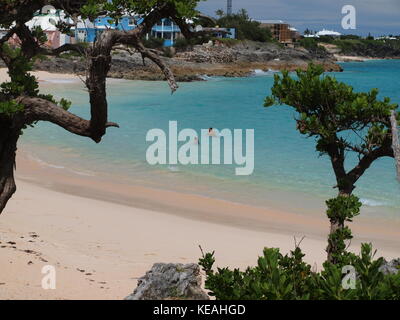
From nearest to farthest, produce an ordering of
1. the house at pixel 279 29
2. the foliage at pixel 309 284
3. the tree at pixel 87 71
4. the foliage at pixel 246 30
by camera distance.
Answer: the foliage at pixel 309 284 < the tree at pixel 87 71 < the foliage at pixel 246 30 < the house at pixel 279 29

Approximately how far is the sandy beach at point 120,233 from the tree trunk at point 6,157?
1.54 m

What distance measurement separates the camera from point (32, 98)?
26.7 ft

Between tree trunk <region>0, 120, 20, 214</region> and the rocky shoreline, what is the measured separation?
59.2 meters

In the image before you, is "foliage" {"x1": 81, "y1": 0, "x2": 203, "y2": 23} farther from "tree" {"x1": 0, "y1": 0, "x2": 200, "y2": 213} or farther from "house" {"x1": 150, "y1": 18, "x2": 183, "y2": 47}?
"house" {"x1": 150, "y1": 18, "x2": 183, "y2": 47}

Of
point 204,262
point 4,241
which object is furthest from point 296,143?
point 204,262

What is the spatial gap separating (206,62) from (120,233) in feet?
262

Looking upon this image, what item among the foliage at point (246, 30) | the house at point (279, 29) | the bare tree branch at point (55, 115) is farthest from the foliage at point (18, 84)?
the house at point (279, 29)

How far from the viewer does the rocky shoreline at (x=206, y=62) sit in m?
79.3

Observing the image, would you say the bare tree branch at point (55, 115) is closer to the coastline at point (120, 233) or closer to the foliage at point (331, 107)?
the foliage at point (331, 107)

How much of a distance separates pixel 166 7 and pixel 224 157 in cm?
2179

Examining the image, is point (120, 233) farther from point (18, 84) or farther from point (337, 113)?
point (337, 113)

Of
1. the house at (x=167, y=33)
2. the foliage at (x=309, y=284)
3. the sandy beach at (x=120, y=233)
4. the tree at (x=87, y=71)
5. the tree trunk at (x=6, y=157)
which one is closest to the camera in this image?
the foliage at (x=309, y=284)

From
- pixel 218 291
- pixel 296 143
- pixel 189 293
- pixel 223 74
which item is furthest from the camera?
pixel 223 74
